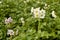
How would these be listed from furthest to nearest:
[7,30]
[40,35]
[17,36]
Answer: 1. [7,30]
2. [17,36]
3. [40,35]

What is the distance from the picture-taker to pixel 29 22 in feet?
9.68

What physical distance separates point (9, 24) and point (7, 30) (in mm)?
99

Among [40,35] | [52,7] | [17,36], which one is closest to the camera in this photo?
[40,35]

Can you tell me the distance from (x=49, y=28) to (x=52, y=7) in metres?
0.66

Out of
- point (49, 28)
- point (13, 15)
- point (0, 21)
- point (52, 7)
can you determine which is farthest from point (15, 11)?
point (49, 28)

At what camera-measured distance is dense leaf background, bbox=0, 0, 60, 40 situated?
271 cm

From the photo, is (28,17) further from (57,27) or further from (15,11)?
(57,27)

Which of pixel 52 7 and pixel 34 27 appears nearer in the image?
pixel 34 27

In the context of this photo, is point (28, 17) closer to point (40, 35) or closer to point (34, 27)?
point (34, 27)

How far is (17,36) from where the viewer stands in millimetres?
2828

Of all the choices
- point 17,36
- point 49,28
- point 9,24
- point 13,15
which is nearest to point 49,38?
point 49,28

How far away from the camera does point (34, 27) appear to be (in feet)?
9.53

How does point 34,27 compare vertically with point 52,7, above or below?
below

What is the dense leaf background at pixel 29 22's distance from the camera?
2711 millimetres
